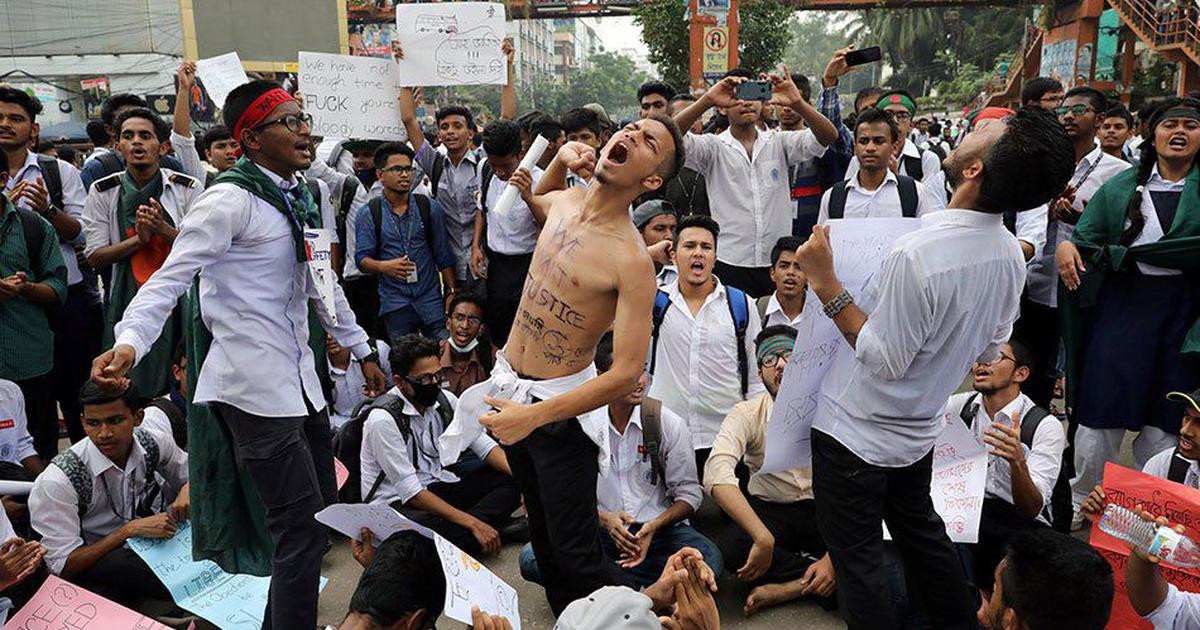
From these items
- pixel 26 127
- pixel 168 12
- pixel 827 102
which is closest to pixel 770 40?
pixel 827 102

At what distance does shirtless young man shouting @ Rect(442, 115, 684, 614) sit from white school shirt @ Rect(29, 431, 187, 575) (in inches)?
74.9

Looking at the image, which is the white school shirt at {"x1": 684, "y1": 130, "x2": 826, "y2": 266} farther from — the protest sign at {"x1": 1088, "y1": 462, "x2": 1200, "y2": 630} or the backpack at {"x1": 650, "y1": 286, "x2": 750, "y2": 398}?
the protest sign at {"x1": 1088, "y1": 462, "x2": 1200, "y2": 630}

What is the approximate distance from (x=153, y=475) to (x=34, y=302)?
161cm

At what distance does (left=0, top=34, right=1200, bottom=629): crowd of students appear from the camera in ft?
8.51

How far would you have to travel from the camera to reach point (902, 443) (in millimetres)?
2732

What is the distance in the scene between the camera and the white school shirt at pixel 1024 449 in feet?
12.3

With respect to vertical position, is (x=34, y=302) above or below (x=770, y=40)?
below

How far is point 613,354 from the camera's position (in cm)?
269

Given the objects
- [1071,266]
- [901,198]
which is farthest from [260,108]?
[1071,266]

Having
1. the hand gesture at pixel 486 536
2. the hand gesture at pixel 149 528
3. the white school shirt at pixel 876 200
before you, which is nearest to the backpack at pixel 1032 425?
the white school shirt at pixel 876 200

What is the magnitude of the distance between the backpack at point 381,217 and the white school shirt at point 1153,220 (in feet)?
13.9

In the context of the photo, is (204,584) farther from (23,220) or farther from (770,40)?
(770,40)

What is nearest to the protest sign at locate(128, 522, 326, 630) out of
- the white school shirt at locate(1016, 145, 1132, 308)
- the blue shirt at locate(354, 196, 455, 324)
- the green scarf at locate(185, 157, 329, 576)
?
the green scarf at locate(185, 157, 329, 576)

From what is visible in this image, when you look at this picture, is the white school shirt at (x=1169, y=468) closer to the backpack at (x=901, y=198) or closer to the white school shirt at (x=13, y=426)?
the backpack at (x=901, y=198)
